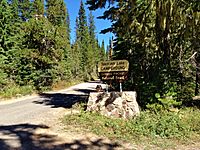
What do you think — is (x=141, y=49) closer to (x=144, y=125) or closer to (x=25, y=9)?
(x=144, y=125)

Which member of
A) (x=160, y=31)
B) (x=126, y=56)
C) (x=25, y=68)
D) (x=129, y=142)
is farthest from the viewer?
(x=25, y=68)

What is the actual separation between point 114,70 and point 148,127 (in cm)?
347

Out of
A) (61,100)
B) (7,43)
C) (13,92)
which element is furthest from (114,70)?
(7,43)

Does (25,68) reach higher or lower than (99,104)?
higher

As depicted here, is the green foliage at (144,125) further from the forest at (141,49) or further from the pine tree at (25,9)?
the pine tree at (25,9)

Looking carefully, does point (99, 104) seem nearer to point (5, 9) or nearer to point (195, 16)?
point (195, 16)

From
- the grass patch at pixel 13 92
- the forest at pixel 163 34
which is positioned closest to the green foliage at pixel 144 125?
the forest at pixel 163 34

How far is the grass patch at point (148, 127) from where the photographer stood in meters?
8.91

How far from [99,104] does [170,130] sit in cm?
346

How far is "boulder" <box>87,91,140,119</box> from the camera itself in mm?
11336

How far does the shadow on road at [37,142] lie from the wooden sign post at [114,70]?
14.0 feet

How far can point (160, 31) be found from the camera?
13492mm

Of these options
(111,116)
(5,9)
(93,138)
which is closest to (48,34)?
(5,9)

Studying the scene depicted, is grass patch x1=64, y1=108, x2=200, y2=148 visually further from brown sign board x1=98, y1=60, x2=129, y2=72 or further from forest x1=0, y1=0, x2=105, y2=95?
forest x1=0, y1=0, x2=105, y2=95
